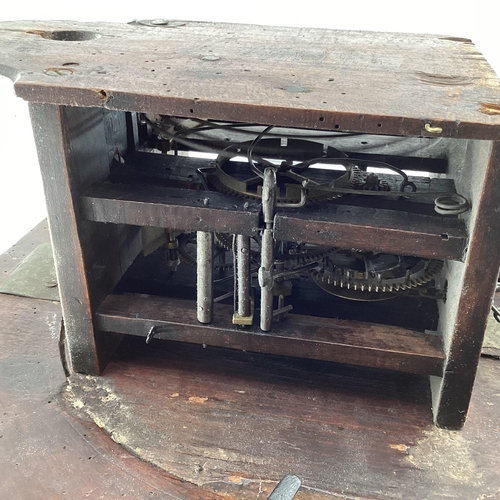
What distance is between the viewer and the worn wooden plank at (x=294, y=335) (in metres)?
1.47

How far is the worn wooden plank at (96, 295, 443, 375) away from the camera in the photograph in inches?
58.0

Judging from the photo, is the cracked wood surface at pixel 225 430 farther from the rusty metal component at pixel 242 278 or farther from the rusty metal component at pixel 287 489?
the rusty metal component at pixel 242 278

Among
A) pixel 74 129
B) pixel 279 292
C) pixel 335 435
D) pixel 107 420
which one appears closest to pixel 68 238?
pixel 74 129

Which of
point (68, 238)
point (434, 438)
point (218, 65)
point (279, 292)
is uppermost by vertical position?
point (218, 65)

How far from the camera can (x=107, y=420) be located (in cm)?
151

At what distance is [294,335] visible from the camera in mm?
1519

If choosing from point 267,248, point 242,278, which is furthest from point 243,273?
point 267,248

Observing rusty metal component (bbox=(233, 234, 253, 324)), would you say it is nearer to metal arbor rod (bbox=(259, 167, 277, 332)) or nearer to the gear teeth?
metal arbor rod (bbox=(259, 167, 277, 332))

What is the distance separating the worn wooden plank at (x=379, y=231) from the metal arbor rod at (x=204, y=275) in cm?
19

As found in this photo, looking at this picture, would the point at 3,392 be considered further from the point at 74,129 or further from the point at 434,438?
the point at 434,438

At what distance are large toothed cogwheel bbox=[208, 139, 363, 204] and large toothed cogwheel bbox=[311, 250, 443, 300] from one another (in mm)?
211

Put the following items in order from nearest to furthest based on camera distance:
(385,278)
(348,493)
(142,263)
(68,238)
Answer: (348,493) < (68,238) < (385,278) < (142,263)

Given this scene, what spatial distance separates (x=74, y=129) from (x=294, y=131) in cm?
80

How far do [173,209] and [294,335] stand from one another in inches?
16.3
